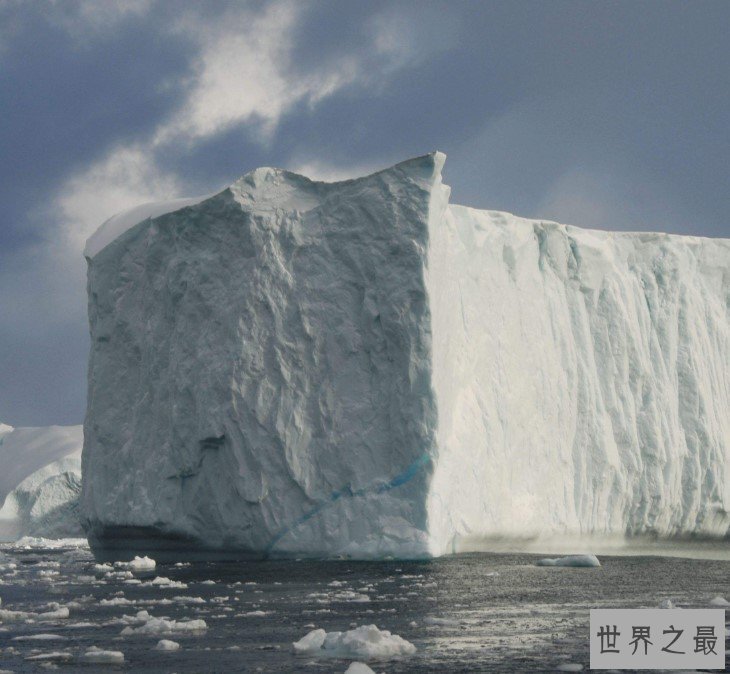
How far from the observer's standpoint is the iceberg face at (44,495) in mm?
34750

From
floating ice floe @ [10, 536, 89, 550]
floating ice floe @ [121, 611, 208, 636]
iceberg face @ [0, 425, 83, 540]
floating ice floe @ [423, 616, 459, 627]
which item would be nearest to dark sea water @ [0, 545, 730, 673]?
floating ice floe @ [423, 616, 459, 627]

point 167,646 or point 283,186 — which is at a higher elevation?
point 283,186

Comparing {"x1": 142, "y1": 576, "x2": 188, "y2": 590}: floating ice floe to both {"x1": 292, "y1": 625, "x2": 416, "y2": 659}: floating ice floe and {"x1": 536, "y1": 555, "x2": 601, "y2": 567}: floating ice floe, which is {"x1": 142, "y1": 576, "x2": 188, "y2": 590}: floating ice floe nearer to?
{"x1": 292, "y1": 625, "x2": 416, "y2": 659}: floating ice floe

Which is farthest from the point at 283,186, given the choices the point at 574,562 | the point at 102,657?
the point at 102,657

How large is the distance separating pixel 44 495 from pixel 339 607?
26060 mm

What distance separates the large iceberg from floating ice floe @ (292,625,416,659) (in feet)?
32.4

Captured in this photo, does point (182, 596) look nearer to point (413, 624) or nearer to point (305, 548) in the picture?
point (413, 624)

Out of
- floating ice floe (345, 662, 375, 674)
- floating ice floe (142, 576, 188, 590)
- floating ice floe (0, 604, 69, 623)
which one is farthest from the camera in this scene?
floating ice floe (142, 576, 188, 590)

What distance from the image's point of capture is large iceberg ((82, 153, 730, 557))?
61.4 ft

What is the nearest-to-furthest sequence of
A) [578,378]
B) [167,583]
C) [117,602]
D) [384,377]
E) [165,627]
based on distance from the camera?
1. [165,627]
2. [117,602]
3. [167,583]
4. [384,377]
5. [578,378]

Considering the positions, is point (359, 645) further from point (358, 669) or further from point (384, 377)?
point (384, 377)

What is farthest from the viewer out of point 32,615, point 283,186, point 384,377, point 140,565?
point 283,186

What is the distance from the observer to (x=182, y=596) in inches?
474

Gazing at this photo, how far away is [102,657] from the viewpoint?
7699mm
